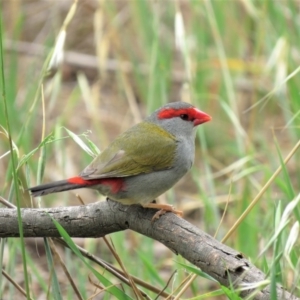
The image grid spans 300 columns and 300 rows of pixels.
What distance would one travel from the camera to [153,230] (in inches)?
94.1

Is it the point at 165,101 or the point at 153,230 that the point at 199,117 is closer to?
the point at 165,101

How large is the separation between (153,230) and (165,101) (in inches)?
56.2

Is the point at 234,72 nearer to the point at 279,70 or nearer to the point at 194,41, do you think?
the point at 194,41

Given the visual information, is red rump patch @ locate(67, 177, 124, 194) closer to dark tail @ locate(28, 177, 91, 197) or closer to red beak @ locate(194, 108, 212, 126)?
dark tail @ locate(28, 177, 91, 197)

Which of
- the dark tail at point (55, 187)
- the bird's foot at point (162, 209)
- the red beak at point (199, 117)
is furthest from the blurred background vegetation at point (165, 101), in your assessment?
the red beak at point (199, 117)

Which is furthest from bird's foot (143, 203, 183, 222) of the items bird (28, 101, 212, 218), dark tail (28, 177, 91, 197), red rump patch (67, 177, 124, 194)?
dark tail (28, 177, 91, 197)

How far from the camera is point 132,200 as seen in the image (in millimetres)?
2670

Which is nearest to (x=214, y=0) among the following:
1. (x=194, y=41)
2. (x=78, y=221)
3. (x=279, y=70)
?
(x=194, y=41)

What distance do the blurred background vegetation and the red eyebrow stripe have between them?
1.20ft

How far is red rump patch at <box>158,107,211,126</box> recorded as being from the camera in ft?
10.3

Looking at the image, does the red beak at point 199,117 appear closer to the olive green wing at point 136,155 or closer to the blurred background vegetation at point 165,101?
the olive green wing at point 136,155

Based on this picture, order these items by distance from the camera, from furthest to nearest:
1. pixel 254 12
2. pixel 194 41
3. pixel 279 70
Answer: pixel 194 41
pixel 254 12
pixel 279 70

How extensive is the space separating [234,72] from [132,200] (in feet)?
9.86

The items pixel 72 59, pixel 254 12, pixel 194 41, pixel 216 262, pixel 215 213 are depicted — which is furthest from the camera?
pixel 72 59
